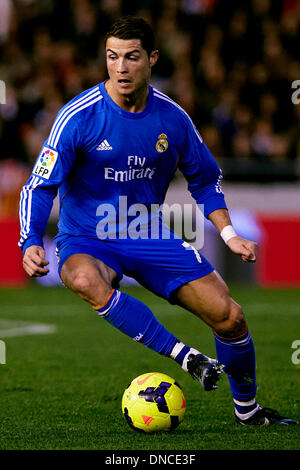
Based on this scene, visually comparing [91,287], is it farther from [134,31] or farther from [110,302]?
[134,31]

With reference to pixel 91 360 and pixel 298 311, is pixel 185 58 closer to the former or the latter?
pixel 298 311

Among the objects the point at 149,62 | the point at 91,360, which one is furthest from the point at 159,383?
the point at 91,360

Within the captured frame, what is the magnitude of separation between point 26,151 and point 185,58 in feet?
11.2

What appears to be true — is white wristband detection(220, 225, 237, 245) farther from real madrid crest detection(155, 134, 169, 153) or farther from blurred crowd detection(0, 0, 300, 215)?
blurred crowd detection(0, 0, 300, 215)

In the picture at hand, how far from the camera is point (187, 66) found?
14805 mm

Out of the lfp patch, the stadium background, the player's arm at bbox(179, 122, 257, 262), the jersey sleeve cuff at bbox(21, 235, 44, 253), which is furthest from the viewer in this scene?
the stadium background

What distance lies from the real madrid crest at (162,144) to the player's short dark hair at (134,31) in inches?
18.8

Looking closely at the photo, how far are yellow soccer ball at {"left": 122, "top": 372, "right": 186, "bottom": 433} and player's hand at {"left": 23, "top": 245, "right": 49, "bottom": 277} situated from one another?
2.92ft

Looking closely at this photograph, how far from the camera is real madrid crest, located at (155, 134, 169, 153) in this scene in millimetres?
5211

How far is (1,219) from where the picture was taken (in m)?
12.7

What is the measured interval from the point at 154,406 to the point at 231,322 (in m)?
0.61

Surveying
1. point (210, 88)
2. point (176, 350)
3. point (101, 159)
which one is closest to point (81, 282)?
point (176, 350)

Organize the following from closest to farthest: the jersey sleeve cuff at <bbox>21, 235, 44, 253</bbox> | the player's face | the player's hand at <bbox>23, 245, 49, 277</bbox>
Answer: the player's hand at <bbox>23, 245, 49, 277</bbox>
the jersey sleeve cuff at <bbox>21, 235, 44, 253</bbox>
the player's face

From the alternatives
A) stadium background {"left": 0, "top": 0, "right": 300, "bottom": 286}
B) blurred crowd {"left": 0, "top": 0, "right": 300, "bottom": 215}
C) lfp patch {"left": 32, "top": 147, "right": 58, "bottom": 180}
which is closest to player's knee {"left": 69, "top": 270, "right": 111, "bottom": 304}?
lfp patch {"left": 32, "top": 147, "right": 58, "bottom": 180}
